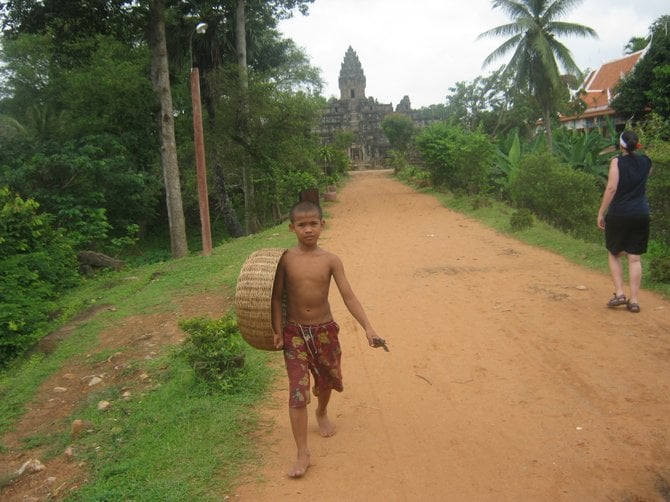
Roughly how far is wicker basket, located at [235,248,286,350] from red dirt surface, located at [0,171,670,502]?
0.78 metres

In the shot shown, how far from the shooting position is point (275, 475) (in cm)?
294

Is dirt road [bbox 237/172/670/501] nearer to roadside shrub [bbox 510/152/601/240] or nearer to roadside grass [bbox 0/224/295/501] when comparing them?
roadside grass [bbox 0/224/295/501]

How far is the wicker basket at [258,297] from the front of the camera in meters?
2.91

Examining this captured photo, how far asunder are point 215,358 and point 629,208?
409 cm

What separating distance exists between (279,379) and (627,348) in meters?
2.92

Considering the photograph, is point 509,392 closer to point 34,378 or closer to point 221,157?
point 34,378

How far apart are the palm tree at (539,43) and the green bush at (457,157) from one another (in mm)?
5758

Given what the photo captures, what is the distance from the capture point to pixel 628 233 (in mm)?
5117

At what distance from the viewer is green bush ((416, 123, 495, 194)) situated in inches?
624

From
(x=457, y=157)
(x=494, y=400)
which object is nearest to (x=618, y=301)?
(x=494, y=400)

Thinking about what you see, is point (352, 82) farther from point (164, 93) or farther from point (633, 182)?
point (633, 182)

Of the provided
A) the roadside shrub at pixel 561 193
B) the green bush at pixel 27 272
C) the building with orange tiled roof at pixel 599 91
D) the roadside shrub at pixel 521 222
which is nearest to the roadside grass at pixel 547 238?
the roadside shrub at pixel 521 222

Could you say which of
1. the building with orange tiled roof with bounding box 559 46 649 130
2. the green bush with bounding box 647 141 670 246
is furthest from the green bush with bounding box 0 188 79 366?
the building with orange tiled roof with bounding box 559 46 649 130

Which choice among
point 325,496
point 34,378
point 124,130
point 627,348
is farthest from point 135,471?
point 124,130
